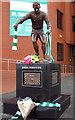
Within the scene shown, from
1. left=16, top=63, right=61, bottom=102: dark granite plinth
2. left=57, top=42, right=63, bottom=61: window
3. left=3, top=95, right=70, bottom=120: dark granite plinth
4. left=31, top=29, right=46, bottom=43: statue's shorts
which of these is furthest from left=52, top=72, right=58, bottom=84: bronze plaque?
left=57, top=42, right=63, bottom=61: window

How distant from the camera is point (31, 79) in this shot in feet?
13.1

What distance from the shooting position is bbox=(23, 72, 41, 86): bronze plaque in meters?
3.93

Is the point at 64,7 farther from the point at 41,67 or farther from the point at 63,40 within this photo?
the point at 41,67

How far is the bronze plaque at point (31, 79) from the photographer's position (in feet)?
12.9

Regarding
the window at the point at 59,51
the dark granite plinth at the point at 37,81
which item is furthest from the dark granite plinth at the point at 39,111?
the window at the point at 59,51

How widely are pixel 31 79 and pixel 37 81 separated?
173 millimetres

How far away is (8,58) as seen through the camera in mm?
11820

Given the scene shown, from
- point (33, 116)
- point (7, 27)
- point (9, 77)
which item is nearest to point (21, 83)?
point (33, 116)

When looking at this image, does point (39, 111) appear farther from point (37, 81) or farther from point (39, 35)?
point (39, 35)

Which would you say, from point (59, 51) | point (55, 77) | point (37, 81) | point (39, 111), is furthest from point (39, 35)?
point (59, 51)

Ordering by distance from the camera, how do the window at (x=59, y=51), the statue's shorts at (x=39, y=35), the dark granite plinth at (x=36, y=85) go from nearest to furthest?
the dark granite plinth at (x=36, y=85) → the statue's shorts at (x=39, y=35) → the window at (x=59, y=51)

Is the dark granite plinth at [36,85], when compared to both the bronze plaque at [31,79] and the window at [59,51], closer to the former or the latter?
the bronze plaque at [31,79]

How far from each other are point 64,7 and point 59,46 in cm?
474

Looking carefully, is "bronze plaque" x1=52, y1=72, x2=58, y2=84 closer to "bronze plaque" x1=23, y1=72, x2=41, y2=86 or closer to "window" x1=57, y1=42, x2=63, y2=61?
"bronze plaque" x1=23, y1=72, x2=41, y2=86
